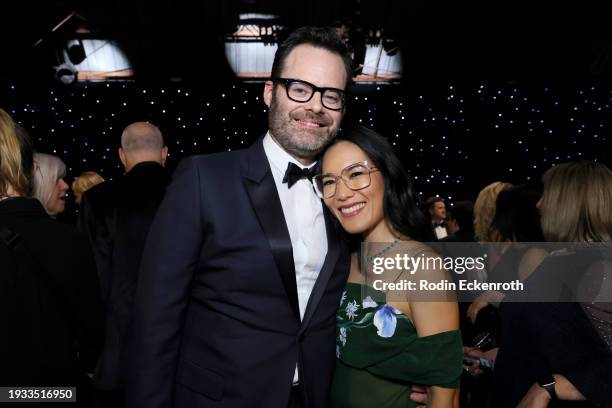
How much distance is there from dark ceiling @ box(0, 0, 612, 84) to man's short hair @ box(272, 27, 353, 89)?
364 centimetres

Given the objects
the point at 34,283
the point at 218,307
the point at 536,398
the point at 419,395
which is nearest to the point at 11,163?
the point at 34,283

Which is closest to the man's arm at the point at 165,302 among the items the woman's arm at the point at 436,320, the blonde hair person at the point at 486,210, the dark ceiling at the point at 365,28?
the woman's arm at the point at 436,320

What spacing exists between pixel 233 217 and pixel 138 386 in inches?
21.0

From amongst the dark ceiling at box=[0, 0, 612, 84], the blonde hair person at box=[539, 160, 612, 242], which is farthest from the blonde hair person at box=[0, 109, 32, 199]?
the dark ceiling at box=[0, 0, 612, 84]

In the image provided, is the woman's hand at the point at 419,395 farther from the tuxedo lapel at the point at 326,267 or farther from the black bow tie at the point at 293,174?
Answer: the black bow tie at the point at 293,174

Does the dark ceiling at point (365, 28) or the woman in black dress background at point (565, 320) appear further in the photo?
the dark ceiling at point (365, 28)

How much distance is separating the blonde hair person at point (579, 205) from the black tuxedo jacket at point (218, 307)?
3.38 ft

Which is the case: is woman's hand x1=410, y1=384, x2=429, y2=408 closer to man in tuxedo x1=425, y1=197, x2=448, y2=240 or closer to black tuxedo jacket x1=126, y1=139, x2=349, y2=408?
black tuxedo jacket x1=126, y1=139, x2=349, y2=408

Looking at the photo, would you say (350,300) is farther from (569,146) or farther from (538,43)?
(569,146)

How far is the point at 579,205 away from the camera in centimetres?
192

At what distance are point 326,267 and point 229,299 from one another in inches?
12.4

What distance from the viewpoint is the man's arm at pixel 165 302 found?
1.45m

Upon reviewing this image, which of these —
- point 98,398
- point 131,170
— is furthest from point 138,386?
point 131,170

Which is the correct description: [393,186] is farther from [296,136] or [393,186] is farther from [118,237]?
[118,237]
